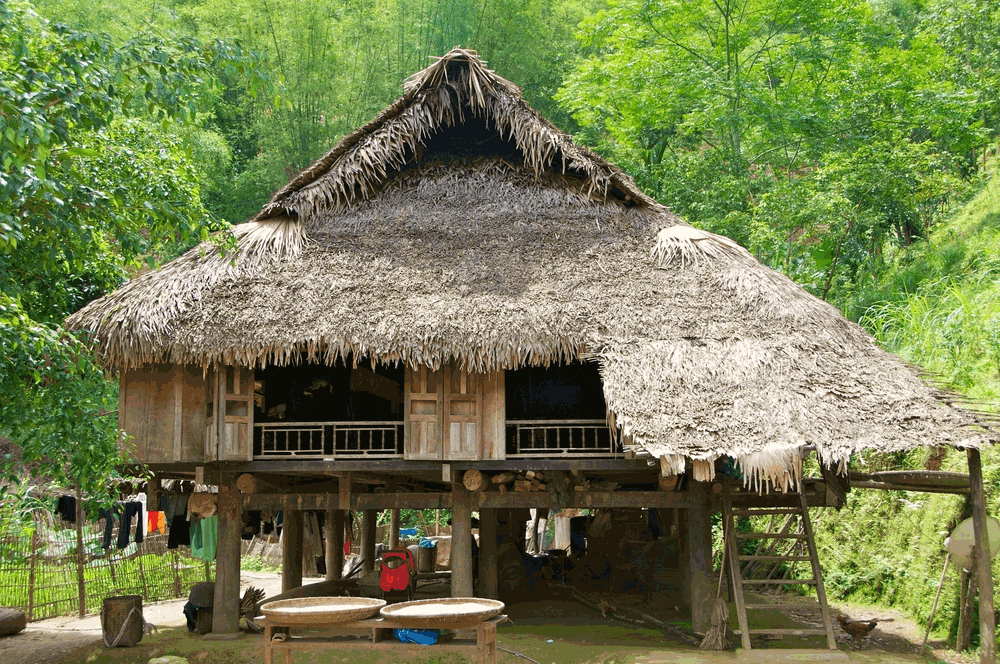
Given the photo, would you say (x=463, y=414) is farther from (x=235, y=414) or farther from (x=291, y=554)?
(x=291, y=554)

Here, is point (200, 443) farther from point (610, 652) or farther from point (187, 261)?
point (610, 652)

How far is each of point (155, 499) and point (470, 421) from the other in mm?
5715

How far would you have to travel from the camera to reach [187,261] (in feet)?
37.5

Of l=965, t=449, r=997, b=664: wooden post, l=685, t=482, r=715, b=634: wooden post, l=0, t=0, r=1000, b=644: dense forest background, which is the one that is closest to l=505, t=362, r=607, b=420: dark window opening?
l=685, t=482, r=715, b=634: wooden post

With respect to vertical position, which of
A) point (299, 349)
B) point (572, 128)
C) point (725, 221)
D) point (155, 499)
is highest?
point (572, 128)

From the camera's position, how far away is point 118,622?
37.2ft

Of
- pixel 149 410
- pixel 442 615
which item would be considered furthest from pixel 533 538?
pixel 442 615

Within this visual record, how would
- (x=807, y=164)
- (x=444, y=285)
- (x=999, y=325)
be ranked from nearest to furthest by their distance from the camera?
(x=444, y=285) < (x=999, y=325) < (x=807, y=164)

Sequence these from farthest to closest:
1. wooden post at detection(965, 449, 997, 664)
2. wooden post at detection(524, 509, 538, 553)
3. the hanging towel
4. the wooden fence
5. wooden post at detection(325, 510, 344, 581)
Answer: wooden post at detection(524, 509, 538, 553), wooden post at detection(325, 510, 344, 581), the wooden fence, the hanging towel, wooden post at detection(965, 449, 997, 664)

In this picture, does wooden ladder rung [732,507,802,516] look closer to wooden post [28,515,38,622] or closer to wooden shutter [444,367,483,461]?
wooden shutter [444,367,483,461]

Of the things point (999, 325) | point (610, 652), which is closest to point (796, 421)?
point (610, 652)

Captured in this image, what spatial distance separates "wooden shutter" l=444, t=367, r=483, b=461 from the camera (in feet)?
34.8

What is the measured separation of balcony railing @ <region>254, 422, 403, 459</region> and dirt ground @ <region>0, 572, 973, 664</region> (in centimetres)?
250

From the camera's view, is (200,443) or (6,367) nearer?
(6,367)
